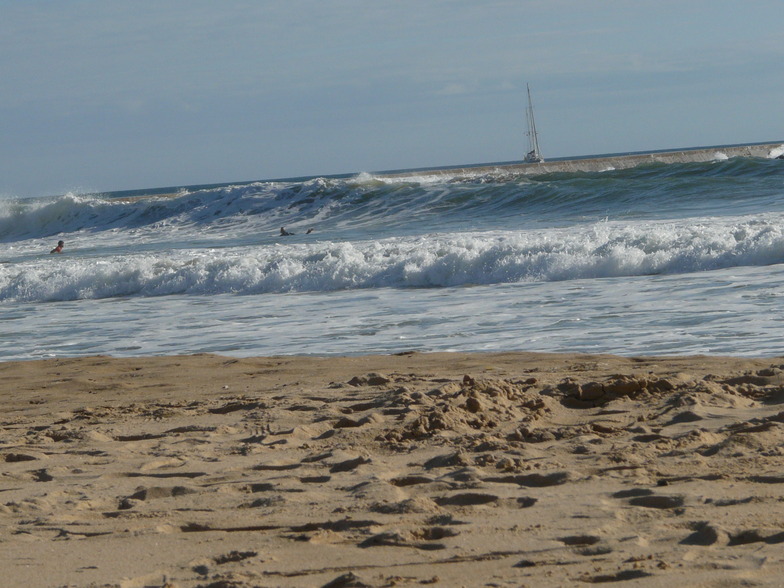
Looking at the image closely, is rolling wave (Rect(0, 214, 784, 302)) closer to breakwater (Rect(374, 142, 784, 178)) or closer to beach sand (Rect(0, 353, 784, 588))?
beach sand (Rect(0, 353, 784, 588))

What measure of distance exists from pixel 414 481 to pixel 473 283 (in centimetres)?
826

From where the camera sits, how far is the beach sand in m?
2.43

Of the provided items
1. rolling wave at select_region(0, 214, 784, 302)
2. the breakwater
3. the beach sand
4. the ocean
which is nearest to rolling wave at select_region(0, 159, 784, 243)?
the ocean

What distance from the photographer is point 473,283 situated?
1142 cm

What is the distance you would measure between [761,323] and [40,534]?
5.62 metres

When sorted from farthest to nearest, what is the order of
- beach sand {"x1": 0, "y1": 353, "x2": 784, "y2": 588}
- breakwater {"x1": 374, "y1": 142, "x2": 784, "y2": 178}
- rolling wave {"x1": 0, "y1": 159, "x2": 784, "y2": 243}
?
breakwater {"x1": 374, "y1": 142, "x2": 784, "y2": 178} < rolling wave {"x1": 0, "y1": 159, "x2": 784, "y2": 243} < beach sand {"x1": 0, "y1": 353, "x2": 784, "y2": 588}

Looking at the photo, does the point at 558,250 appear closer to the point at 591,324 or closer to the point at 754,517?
the point at 591,324

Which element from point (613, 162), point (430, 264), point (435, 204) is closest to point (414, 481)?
point (430, 264)

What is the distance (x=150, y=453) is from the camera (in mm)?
3939

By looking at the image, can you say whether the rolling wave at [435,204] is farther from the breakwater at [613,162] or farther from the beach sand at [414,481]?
the beach sand at [414,481]

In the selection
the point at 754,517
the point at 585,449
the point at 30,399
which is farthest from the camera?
the point at 30,399

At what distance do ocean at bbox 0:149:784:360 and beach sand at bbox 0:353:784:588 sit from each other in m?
1.73

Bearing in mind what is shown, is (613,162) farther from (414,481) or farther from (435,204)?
(414,481)

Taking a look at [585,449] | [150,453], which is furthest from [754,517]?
[150,453]
